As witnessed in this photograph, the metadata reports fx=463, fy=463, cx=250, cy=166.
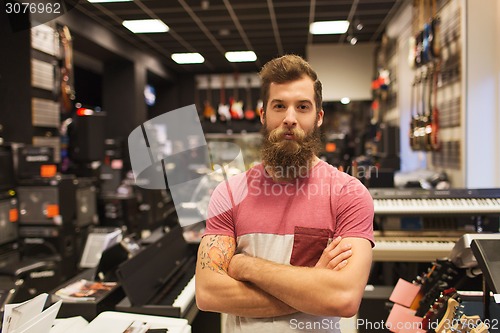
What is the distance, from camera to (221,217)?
153 centimetres

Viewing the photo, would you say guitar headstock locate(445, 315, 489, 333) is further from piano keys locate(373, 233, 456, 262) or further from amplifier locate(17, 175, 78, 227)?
amplifier locate(17, 175, 78, 227)

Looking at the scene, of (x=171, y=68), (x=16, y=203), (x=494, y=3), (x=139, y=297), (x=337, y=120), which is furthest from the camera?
(x=171, y=68)

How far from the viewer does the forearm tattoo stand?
148 cm

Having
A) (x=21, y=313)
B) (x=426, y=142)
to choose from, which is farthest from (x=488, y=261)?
(x=426, y=142)

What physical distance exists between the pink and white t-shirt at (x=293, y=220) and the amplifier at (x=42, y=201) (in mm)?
3938

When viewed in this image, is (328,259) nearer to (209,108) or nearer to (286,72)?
(286,72)

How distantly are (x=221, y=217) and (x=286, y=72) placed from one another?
52cm

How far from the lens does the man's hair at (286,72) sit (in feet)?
4.94

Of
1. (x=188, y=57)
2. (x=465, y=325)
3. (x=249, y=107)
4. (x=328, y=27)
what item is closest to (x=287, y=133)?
(x=465, y=325)

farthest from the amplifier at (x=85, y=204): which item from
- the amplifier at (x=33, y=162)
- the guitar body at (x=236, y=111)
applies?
the guitar body at (x=236, y=111)

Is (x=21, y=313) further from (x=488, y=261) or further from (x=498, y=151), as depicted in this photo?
(x=498, y=151)

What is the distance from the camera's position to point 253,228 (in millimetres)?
1489

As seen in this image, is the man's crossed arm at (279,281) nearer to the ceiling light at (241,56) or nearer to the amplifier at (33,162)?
the amplifier at (33,162)

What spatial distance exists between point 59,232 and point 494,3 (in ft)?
15.6
